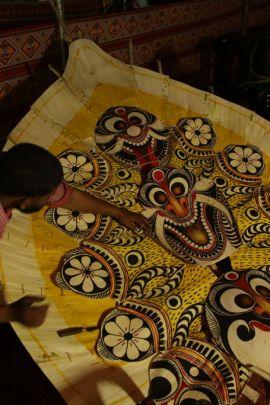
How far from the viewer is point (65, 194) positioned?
5.09 feet

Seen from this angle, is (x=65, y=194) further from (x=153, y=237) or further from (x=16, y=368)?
(x=16, y=368)

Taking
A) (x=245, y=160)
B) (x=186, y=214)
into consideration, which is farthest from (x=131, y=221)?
(x=245, y=160)

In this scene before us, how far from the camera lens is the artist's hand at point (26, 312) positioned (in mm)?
1171

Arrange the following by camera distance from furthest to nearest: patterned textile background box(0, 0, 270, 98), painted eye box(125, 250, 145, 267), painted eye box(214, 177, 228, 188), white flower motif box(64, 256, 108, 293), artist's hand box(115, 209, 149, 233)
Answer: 1. patterned textile background box(0, 0, 270, 98)
2. painted eye box(214, 177, 228, 188)
3. artist's hand box(115, 209, 149, 233)
4. painted eye box(125, 250, 145, 267)
5. white flower motif box(64, 256, 108, 293)

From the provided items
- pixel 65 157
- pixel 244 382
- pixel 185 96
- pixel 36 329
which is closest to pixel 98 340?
pixel 36 329

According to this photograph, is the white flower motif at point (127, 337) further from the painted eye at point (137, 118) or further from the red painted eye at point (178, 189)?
the painted eye at point (137, 118)

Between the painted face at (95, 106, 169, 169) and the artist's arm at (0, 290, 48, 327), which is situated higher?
the painted face at (95, 106, 169, 169)

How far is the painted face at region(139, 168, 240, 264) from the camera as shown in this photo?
1.58 meters

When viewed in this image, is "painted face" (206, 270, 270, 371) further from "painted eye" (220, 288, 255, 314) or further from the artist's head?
the artist's head

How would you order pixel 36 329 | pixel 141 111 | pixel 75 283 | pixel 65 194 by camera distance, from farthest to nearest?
pixel 141 111 < pixel 65 194 < pixel 75 283 < pixel 36 329

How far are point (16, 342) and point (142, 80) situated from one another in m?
1.52

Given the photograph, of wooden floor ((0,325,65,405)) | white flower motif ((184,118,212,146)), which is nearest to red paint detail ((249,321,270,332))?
wooden floor ((0,325,65,405))

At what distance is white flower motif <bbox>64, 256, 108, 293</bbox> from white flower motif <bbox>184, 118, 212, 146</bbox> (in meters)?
0.89

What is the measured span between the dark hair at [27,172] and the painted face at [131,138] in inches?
22.3
